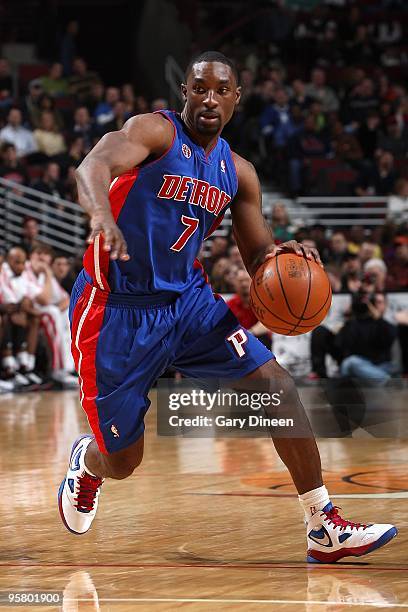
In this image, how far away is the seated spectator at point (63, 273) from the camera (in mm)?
13844

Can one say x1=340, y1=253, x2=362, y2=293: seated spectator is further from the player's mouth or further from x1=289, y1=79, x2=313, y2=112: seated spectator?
the player's mouth

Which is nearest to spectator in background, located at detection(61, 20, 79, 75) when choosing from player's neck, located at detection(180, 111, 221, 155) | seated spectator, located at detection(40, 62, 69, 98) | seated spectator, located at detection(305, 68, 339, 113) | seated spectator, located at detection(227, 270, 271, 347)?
seated spectator, located at detection(40, 62, 69, 98)

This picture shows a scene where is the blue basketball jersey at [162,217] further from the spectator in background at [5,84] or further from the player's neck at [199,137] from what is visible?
the spectator in background at [5,84]

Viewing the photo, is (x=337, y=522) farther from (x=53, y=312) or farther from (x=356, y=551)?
(x=53, y=312)

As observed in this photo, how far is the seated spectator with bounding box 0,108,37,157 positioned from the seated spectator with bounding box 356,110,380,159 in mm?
4906

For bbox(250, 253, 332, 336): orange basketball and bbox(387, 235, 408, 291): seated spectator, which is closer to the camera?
bbox(250, 253, 332, 336): orange basketball

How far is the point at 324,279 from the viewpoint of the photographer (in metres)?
4.80

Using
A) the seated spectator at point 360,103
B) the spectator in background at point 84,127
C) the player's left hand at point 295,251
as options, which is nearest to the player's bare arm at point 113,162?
the player's left hand at point 295,251

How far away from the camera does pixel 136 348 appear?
4629mm

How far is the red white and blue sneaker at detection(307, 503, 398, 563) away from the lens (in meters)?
4.53

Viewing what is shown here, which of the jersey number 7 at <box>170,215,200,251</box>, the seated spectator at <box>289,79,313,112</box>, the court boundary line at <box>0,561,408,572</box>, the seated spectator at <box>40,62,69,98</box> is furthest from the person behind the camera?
the seated spectator at <box>289,79,313,112</box>

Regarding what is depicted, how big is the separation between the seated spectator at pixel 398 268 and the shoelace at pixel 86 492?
886cm

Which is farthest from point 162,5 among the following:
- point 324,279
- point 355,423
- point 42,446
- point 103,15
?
point 324,279

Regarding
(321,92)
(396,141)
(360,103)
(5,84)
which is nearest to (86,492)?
(396,141)
